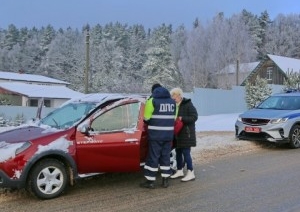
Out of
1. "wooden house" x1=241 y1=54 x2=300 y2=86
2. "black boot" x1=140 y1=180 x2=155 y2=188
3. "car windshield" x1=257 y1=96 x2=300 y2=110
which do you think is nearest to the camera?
"black boot" x1=140 y1=180 x2=155 y2=188

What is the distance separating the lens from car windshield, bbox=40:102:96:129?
703 centimetres

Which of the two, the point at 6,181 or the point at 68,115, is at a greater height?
the point at 68,115

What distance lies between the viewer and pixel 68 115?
7.36 meters

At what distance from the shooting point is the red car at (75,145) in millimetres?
6242

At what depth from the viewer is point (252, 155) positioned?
10.9m

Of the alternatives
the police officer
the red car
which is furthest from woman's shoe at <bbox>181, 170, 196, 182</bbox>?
the red car

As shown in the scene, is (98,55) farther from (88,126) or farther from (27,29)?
(88,126)

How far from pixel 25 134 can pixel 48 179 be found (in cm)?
79

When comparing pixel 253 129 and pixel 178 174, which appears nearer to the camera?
pixel 178 174

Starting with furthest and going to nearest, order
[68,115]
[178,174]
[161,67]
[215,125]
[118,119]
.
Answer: [161,67] < [215,125] < [178,174] < [68,115] < [118,119]

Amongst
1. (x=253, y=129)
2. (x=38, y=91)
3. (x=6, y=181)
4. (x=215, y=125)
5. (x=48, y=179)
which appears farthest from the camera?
(x=38, y=91)

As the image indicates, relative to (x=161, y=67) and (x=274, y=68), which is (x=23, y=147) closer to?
(x=274, y=68)

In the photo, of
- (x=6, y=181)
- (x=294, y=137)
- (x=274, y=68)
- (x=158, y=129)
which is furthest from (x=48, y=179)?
(x=274, y=68)

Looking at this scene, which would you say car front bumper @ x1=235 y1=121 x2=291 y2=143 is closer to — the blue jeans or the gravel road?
the blue jeans
